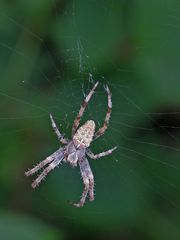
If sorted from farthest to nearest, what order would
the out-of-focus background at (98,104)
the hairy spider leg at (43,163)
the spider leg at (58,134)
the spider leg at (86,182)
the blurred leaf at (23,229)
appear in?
1. the hairy spider leg at (43,163)
2. the spider leg at (86,182)
3. the spider leg at (58,134)
4. the out-of-focus background at (98,104)
5. the blurred leaf at (23,229)

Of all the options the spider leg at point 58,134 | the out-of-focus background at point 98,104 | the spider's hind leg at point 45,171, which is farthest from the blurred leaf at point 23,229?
the spider's hind leg at point 45,171

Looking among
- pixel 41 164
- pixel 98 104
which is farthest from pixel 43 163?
pixel 98 104

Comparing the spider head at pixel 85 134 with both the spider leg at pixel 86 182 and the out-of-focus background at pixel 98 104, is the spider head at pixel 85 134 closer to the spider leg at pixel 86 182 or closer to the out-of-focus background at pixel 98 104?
the out-of-focus background at pixel 98 104

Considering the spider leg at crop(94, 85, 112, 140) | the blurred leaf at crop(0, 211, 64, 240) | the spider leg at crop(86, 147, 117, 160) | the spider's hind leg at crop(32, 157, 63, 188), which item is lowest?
the blurred leaf at crop(0, 211, 64, 240)

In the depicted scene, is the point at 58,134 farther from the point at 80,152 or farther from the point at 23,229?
the point at 23,229

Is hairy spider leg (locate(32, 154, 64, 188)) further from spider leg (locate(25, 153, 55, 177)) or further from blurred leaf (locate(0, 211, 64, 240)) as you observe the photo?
blurred leaf (locate(0, 211, 64, 240))

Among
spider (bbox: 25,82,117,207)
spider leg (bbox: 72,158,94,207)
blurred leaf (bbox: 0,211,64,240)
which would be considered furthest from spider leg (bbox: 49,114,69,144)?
blurred leaf (bbox: 0,211,64,240)

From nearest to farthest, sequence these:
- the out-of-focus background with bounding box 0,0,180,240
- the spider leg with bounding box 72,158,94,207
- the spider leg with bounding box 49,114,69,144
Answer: the out-of-focus background with bounding box 0,0,180,240, the spider leg with bounding box 49,114,69,144, the spider leg with bounding box 72,158,94,207

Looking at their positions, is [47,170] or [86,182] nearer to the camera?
[86,182]
